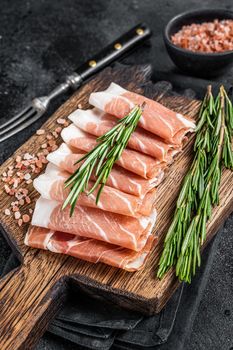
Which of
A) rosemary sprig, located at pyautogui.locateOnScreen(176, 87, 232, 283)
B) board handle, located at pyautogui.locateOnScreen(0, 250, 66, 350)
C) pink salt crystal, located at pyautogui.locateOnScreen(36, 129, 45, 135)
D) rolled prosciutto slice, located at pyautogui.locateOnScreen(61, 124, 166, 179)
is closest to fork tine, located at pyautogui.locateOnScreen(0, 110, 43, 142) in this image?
pink salt crystal, located at pyautogui.locateOnScreen(36, 129, 45, 135)

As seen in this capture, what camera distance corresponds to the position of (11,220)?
292cm

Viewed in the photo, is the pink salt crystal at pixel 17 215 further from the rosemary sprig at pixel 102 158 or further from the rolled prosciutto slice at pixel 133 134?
the rolled prosciutto slice at pixel 133 134

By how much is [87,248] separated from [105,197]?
0.24 metres

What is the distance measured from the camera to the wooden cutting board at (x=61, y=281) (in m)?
2.56

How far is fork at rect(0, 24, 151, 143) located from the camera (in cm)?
352

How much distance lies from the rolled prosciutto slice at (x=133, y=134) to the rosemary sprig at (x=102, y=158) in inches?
3.1

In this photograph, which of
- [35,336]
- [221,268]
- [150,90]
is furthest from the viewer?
[150,90]

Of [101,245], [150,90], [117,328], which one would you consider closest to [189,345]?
[117,328]

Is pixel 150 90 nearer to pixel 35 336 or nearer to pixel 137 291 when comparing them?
pixel 137 291

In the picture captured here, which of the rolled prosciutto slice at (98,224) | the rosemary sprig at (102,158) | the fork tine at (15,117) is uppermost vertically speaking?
the rosemary sprig at (102,158)

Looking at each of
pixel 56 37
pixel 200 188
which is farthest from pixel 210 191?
pixel 56 37

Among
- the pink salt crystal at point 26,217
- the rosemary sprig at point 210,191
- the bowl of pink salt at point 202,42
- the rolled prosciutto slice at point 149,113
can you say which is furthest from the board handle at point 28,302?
the bowl of pink salt at point 202,42

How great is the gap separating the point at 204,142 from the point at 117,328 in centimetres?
102

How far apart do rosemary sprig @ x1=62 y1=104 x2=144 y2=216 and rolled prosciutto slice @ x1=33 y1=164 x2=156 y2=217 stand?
4cm
